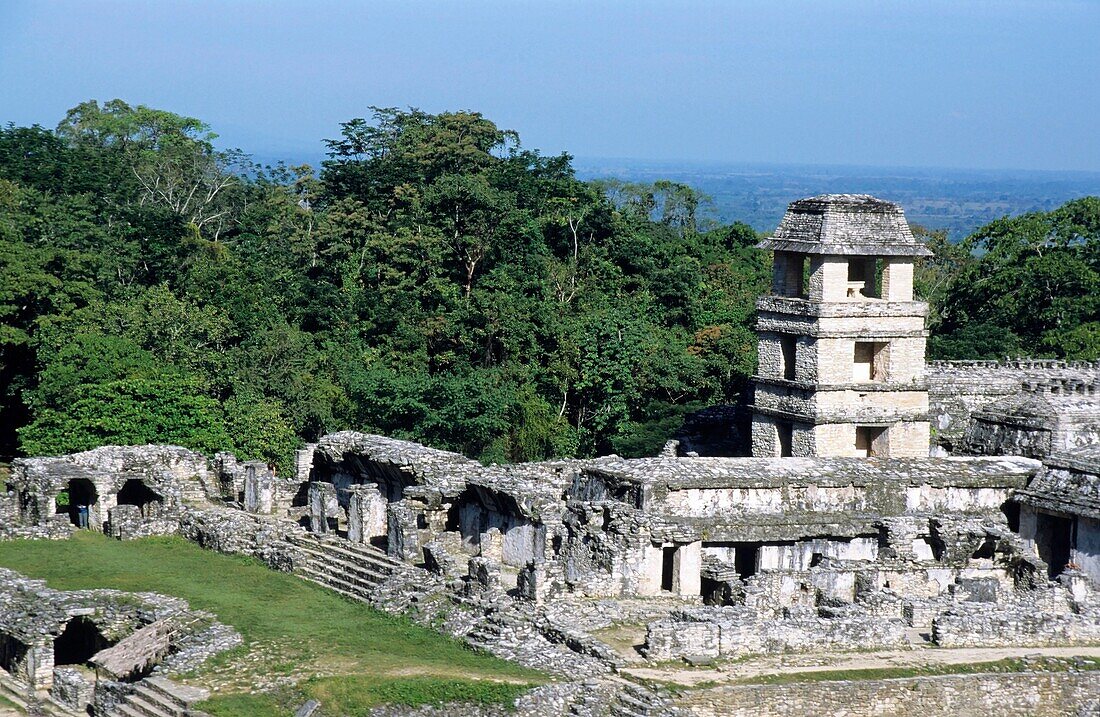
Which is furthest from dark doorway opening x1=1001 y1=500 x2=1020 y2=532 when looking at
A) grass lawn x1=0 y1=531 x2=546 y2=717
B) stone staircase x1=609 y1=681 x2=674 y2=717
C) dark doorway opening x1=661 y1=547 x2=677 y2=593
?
grass lawn x1=0 y1=531 x2=546 y2=717

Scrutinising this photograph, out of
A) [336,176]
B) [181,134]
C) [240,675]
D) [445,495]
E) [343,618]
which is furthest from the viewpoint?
[181,134]

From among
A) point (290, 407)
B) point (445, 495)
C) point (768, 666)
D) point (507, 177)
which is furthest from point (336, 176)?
point (768, 666)

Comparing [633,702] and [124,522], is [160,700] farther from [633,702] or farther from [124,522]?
[124,522]

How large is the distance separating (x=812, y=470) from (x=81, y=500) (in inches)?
773

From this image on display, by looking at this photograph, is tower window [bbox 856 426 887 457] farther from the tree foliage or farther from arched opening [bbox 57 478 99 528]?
arched opening [bbox 57 478 99 528]

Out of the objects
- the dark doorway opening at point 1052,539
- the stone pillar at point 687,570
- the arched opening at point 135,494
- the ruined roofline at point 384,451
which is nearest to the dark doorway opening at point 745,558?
the stone pillar at point 687,570

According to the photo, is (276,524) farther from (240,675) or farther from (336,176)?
(336,176)

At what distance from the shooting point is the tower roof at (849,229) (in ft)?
155

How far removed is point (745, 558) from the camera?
135 ft

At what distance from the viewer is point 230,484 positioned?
Answer: 48.8 meters

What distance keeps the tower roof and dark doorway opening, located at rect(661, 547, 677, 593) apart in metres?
11.0

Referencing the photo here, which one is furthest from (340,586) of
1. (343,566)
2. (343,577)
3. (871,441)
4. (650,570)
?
(871,441)

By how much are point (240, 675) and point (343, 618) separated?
4338mm

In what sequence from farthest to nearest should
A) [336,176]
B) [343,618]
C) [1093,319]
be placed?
[336,176] < [1093,319] < [343,618]
